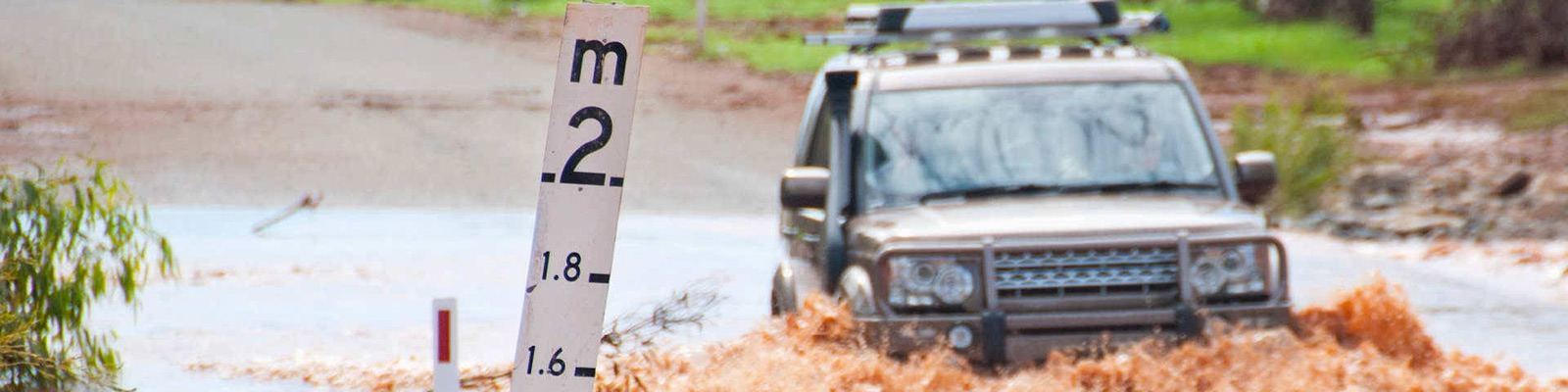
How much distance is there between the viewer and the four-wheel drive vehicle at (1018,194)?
6715 millimetres

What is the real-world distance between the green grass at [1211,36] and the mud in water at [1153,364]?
19794 mm

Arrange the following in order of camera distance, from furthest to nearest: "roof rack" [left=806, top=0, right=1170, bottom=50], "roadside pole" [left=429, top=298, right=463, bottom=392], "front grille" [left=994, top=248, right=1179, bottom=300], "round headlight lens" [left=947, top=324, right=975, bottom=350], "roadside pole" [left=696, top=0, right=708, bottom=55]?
"roadside pole" [left=696, top=0, right=708, bottom=55] < "roof rack" [left=806, top=0, right=1170, bottom=50] < "front grille" [left=994, top=248, right=1179, bottom=300] < "round headlight lens" [left=947, top=324, right=975, bottom=350] < "roadside pole" [left=429, top=298, right=463, bottom=392]

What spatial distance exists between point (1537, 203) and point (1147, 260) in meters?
10.8

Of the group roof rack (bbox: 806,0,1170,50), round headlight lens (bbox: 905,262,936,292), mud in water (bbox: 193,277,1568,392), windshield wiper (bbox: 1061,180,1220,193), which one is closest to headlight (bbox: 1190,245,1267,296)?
mud in water (bbox: 193,277,1568,392)

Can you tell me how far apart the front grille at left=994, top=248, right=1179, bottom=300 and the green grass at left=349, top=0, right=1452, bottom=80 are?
19.9 m

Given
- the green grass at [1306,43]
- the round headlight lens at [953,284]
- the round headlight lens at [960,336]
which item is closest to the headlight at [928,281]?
the round headlight lens at [953,284]

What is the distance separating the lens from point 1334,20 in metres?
40.0

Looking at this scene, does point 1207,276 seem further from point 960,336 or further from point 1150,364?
→ point 960,336

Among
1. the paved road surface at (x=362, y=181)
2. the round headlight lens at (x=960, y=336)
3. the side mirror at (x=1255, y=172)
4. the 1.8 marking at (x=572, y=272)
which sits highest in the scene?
the side mirror at (x=1255, y=172)

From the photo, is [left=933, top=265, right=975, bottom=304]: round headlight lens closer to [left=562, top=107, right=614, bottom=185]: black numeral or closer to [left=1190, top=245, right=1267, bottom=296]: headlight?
[left=1190, top=245, right=1267, bottom=296]: headlight

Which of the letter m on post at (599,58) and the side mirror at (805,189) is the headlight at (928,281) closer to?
the side mirror at (805,189)

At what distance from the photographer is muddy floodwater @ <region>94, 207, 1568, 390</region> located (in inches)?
350

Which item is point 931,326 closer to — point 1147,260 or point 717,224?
point 1147,260

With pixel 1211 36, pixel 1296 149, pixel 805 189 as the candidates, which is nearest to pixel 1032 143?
pixel 805 189
